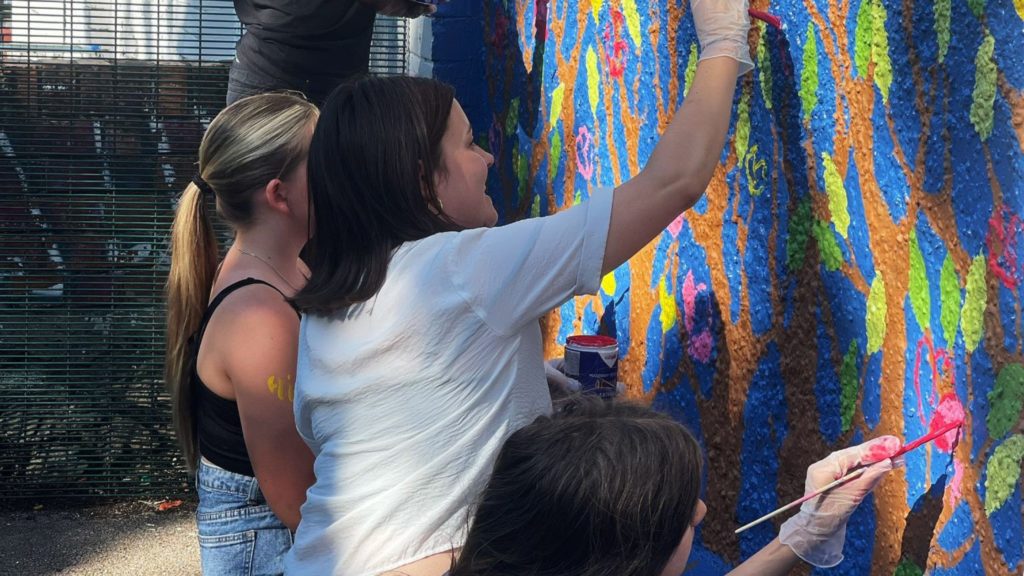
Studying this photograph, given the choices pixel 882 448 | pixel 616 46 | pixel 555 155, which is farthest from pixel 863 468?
pixel 555 155

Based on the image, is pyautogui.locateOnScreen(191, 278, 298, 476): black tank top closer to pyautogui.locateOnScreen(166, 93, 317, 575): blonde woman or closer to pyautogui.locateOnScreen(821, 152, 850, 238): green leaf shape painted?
pyautogui.locateOnScreen(166, 93, 317, 575): blonde woman

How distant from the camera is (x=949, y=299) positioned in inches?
80.4

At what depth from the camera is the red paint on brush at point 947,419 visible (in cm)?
204

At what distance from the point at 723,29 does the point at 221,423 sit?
1266mm

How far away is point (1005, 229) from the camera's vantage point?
6.25ft

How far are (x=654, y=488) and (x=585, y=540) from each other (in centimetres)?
12

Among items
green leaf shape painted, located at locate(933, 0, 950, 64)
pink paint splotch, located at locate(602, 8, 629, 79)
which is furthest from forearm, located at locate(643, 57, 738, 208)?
pink paint splotch, located at locate(602, 8, 629, 79)

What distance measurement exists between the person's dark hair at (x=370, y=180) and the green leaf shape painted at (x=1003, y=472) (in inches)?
35.7

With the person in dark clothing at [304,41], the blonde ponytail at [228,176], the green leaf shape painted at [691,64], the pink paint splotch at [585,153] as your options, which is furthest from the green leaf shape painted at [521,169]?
the blonde ponytail at [228,176]

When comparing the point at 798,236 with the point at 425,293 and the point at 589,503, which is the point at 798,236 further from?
the point at 589,503

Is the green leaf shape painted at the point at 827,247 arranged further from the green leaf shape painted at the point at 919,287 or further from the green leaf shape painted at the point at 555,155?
the green leaf shape painted at the point at 555,155

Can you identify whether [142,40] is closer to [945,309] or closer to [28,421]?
[28,421]

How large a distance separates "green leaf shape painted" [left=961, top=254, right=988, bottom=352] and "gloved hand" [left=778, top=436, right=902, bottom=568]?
21 cm

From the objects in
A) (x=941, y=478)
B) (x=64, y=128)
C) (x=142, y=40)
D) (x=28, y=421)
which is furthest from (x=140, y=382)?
(x=941, y=478)
